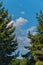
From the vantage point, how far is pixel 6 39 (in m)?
39.3

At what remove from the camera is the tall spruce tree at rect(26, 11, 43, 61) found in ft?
113

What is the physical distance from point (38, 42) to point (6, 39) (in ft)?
18.8

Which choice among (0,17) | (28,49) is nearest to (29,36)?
(28,49)

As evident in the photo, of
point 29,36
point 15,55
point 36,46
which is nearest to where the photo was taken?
point 36,46

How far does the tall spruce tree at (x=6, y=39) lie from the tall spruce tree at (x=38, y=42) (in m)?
3.63

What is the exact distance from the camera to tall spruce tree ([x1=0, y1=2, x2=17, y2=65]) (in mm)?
37088

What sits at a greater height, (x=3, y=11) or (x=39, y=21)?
(x=3, y=11)

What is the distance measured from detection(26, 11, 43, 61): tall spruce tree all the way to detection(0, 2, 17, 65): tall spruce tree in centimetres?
363

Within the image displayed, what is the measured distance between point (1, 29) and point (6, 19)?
2680 millimetres

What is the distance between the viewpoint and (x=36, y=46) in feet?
115

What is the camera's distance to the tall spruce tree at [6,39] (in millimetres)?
37088

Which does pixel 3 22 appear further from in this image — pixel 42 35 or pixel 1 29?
pixel 42 35

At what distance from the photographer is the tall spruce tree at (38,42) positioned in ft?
113

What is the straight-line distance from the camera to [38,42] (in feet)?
117
